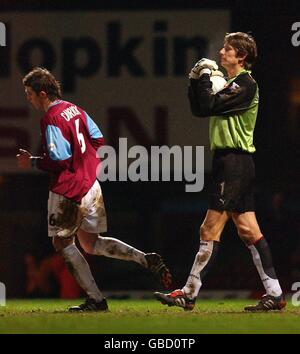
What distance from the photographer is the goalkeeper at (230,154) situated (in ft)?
30.8

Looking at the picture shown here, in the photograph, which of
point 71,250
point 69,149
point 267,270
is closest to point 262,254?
point 267,270

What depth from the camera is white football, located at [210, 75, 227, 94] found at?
31.4ft

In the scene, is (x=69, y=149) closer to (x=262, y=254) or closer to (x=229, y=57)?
(x=229, y=57)

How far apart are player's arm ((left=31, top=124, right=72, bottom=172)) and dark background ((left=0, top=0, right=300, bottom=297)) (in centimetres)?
933

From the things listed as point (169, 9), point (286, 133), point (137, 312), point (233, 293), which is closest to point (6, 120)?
point (169, 9)

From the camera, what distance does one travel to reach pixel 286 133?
2127 cm

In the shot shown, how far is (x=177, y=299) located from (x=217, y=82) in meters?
1.86

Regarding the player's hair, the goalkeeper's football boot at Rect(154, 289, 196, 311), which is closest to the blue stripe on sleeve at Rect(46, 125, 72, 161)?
the goalkeeper's football boot at Rect(154, 289, 196, 311)

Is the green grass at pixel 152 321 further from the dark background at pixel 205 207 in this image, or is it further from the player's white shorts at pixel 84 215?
the dark background at pixel 205 207

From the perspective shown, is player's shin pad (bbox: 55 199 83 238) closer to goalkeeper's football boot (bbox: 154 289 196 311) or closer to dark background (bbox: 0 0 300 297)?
goalkeeper's football boot (bbox: 154 289 196 311)

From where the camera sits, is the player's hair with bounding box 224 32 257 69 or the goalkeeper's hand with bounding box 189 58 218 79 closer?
the goalkeeper's hand with bounding box 189 58 218 79

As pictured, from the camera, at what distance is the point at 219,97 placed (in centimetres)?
934

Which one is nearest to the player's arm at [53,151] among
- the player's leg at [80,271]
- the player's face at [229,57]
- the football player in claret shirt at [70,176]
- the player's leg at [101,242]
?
the football player in claret shirt at [70,176]

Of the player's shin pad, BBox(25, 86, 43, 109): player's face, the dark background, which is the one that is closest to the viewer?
the player's shin pad
